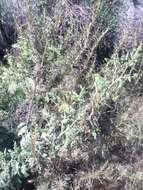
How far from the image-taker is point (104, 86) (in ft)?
7.48

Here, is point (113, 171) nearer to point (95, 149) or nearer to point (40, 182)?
point (95, 149)

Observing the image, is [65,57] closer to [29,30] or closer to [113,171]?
[29,30]

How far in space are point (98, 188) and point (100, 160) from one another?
19 centimetres

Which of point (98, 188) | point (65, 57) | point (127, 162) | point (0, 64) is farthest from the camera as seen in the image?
point (0, 64)

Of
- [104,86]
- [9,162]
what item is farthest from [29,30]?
[9,162]

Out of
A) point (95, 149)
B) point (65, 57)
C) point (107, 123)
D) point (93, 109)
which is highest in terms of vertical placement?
point (65, 57)

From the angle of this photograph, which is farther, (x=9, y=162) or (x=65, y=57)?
(x=65, y=57)

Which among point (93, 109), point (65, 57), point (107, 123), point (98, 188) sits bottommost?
point (98, 188)

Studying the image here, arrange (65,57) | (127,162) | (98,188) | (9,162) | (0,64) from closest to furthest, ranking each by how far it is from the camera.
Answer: (9,162), (98,188), (127,162), (65,57), (0,64)

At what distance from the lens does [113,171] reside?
2381 mm

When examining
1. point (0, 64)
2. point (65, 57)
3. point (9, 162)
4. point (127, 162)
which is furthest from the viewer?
point (0, 64)

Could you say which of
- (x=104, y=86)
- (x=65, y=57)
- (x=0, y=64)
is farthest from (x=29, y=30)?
(x=104, y=86)

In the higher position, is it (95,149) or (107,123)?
(107,123)

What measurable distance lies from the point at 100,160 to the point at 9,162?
0.60 m
